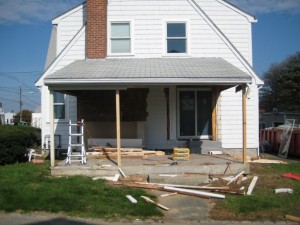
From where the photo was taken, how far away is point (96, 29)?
1575cm

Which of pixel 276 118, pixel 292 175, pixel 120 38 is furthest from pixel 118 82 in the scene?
pixel 276 118

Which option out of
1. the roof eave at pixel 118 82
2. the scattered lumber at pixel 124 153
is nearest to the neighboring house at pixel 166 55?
the scattered lumber at pixel 124 153

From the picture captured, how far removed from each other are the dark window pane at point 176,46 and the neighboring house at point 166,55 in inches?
1.7

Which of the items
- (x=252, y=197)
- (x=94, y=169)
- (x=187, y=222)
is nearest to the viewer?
(x=187, y=222)

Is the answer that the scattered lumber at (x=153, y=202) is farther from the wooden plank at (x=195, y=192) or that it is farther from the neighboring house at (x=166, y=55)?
the neighboring house at (x=166, y=55)

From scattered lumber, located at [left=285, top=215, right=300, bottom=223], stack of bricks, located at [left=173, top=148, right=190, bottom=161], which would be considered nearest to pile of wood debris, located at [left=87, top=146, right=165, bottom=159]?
stack of bricks, located at [left=173, top=148, right=190, bottom=161]

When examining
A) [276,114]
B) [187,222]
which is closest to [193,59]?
[187,222]

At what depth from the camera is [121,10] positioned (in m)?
16.6

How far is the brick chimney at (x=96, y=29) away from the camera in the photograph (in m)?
15.7

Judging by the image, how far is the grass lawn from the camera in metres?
7.78

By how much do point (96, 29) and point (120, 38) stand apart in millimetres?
1176

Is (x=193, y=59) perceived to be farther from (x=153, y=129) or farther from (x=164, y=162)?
(x=164, y=162)

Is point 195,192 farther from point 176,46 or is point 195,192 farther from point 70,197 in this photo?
point 176,46

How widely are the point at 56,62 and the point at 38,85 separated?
1.37m
